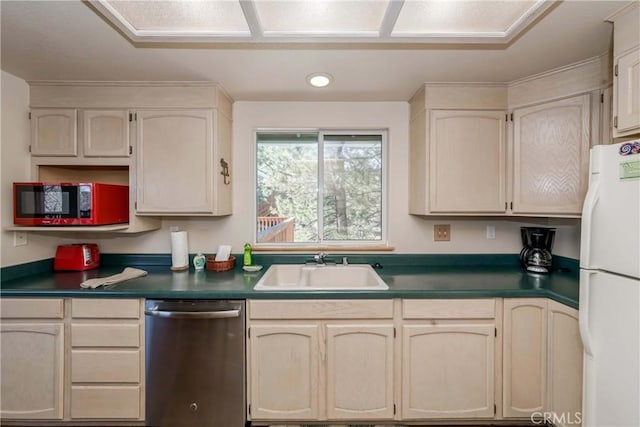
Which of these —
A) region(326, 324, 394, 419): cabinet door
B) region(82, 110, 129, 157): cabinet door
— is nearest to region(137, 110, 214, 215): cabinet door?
region(82, 110, 129, 157): cabinet door

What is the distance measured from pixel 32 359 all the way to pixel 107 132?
4.64ft

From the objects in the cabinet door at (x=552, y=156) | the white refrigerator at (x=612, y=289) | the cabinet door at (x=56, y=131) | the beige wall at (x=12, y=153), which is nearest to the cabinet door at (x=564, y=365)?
the white refrigerator at (x=612, y=289)

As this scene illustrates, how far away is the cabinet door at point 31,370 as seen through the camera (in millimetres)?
1686

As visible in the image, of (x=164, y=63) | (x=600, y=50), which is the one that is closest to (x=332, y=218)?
(x=164, y=63)

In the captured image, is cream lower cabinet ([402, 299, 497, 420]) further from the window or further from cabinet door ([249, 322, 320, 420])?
the window

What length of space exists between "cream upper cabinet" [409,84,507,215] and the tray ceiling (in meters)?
0.54

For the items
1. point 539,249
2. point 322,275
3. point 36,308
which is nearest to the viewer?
point 36,308

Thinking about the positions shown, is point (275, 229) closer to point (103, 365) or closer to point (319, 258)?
point (319, 258)

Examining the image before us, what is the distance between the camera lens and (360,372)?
67.6 inches

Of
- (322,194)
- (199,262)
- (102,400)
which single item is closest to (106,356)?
(102,400)

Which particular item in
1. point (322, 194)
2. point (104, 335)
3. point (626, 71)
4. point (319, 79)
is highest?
point (319, 79)

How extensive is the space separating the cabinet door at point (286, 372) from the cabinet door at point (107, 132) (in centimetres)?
157

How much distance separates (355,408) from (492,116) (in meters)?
2.02

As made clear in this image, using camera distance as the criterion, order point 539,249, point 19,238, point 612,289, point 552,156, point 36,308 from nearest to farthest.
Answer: point 612,289
point 36,308
point 552,156
point 19,238
point 539,249
